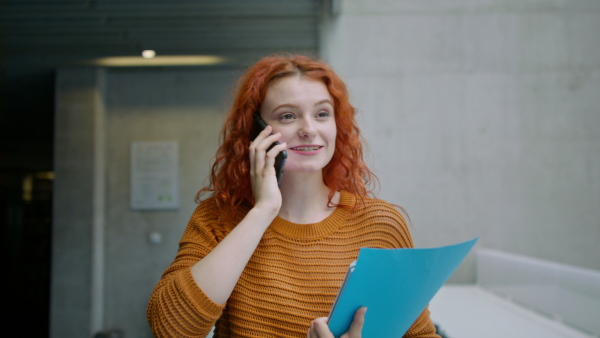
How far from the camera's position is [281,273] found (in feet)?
3.54

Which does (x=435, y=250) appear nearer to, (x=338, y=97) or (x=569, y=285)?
(x=338, y=97)

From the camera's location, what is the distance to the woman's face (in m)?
1.10

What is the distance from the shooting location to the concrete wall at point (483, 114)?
3.18 m

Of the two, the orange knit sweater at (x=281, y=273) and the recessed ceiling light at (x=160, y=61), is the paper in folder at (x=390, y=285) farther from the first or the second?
the recessed ceiling light at (x=160, y=61)

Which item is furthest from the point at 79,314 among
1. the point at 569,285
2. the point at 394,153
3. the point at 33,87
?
the point at 569,285

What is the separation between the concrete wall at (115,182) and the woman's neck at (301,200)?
3.51 m

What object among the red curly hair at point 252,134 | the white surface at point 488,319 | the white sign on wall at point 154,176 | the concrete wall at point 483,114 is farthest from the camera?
the white sign on wall at point 154,176

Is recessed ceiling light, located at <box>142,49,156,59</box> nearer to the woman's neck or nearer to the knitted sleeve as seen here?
the woman's neck

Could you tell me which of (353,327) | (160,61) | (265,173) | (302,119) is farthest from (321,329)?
(160,61)

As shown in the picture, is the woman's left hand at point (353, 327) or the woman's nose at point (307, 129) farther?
the woman's nose at point (307, 129)

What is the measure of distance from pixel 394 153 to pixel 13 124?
23.4 ft

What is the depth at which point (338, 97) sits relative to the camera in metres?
1.19

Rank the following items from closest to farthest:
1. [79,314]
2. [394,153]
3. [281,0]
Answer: [394,153] → [281,0] → [79,314]

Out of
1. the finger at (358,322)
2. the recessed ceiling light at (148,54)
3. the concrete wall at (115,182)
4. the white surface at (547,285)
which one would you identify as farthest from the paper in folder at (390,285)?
the recessed ceiling light at (148,54)
